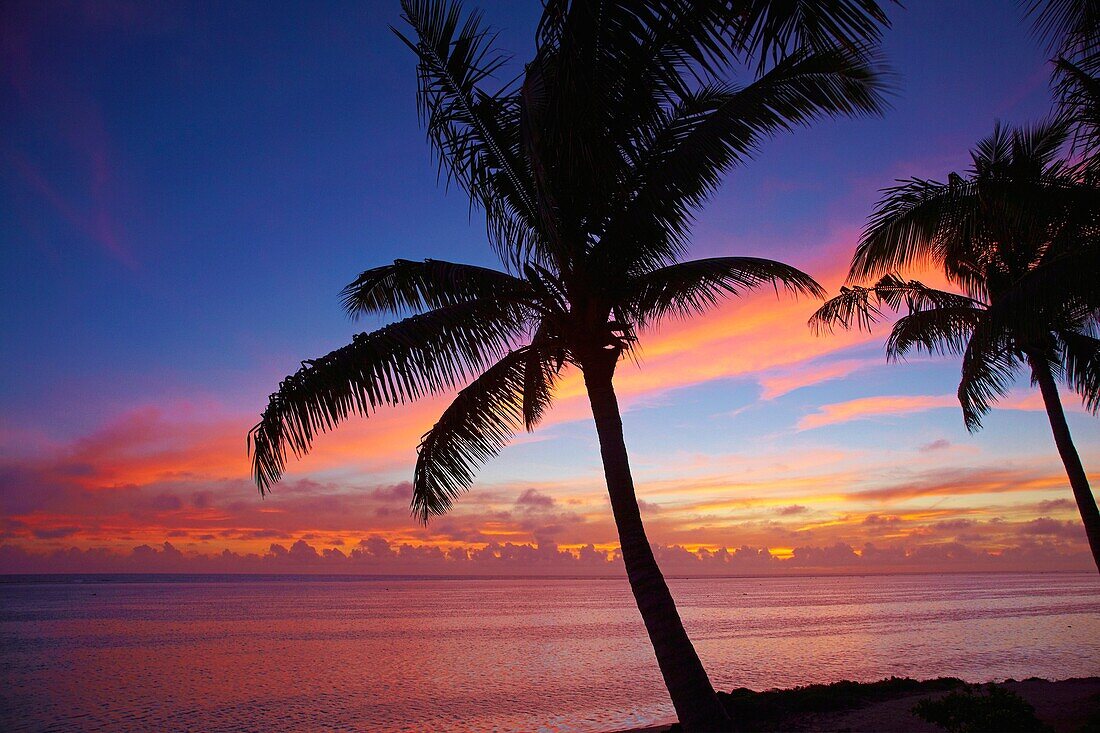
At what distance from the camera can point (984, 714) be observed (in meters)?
7.48

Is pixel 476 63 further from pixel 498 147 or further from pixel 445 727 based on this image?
pixel 445 727

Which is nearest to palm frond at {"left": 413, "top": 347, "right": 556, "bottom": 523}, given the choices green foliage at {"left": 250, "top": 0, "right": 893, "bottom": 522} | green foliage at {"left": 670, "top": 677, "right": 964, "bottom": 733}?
green foliage at {"left": 250, "top": 0, "right": 893, "bottom": 522}

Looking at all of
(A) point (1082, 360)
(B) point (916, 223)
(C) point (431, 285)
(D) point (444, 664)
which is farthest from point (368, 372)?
(D) point (444, 664)

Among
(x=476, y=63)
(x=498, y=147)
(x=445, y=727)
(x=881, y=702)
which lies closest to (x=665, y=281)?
(x=498, y=147)

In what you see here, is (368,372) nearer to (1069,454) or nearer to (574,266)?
(574,266)

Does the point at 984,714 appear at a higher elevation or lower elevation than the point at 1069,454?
lower

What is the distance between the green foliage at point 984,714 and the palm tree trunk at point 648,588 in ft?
9.22

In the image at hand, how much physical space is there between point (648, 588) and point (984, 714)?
3897mm

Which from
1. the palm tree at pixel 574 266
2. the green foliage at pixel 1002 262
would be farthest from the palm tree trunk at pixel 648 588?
the green foliage at pixel 1002 262

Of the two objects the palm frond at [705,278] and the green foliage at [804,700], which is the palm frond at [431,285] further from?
the green foliage at [804,700]

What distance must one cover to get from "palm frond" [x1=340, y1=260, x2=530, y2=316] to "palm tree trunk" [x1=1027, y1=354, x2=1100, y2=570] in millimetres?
9669

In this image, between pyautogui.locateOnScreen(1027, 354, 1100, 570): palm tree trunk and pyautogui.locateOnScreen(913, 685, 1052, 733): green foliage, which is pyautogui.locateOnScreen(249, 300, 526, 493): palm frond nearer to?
pyautogui.locateOnScreen(913, 685, 1052, 733): green foliage

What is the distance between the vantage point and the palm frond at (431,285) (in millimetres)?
8500

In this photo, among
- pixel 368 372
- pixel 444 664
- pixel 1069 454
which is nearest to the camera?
pixel 368 372
